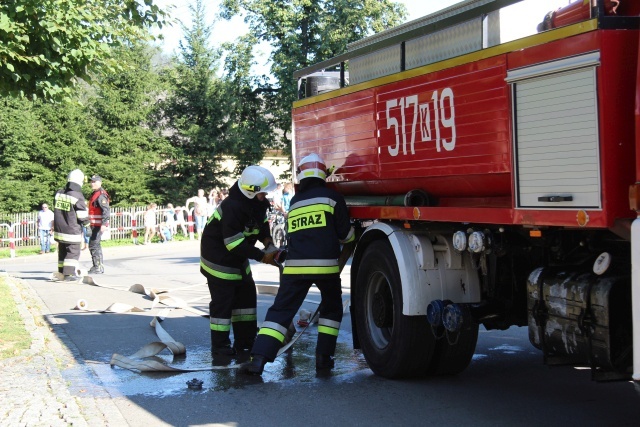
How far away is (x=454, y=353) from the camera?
652 cm

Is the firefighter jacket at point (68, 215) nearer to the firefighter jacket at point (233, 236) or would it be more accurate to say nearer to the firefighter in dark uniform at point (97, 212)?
the firefighter in dark uniform at point (97, 212)

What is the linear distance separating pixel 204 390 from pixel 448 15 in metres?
3.35

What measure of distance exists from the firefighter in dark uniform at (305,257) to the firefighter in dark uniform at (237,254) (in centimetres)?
54

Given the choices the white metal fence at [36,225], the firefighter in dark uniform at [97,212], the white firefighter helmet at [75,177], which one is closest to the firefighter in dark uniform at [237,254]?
the white firefighter helmet at [75,177]

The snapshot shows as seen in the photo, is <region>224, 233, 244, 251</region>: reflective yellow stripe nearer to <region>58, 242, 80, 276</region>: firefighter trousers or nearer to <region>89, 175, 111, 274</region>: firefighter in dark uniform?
<region>58, 242, 80, 276</region>: firefighter trousers

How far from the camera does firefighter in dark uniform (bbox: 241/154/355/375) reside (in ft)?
22.2

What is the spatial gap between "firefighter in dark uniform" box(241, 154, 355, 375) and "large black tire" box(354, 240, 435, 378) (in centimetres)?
27

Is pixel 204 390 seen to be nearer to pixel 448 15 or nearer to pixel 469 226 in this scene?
pixel 469 226

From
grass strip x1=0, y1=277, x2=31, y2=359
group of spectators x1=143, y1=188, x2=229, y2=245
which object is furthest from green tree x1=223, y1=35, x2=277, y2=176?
grass strip x1=0, y1=277, x2=31, y2=359

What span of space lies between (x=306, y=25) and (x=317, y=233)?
3008 centimetres

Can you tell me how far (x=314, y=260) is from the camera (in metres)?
6.75

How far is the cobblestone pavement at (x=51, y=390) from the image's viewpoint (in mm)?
5488

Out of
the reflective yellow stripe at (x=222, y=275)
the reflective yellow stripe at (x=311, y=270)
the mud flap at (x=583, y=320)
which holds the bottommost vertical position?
the mud flap at (x=583, y=320)

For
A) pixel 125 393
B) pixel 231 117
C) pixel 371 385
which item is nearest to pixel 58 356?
pixel 125 393
